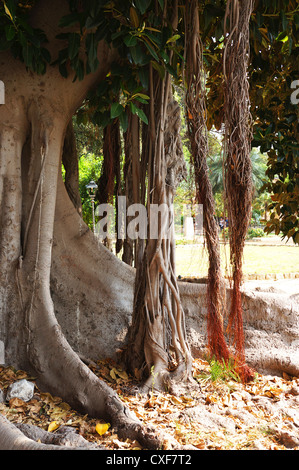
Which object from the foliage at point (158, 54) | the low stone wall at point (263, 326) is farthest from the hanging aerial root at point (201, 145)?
the low stone wall at point (263, 326)

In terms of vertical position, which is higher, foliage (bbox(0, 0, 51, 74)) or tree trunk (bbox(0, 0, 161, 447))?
foliage (bbox(0, 0, 51, 74))

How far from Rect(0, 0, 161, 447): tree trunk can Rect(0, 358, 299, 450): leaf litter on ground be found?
215 millimetres

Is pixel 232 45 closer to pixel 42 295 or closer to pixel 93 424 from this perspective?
pixel 42 295

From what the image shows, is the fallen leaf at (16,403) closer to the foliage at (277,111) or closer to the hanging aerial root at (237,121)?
the hanging aerial root at (237,121)

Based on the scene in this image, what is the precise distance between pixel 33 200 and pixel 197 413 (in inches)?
70.5

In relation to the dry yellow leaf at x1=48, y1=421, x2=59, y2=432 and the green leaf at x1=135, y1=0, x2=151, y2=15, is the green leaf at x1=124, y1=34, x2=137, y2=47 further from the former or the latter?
the dry yellow leaf at x1=48, y1=421, x2=59, y2=432

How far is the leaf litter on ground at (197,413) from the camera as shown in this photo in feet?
7.95

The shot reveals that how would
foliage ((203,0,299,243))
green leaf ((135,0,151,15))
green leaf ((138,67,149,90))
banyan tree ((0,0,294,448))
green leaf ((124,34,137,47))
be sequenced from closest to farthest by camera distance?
green leaf ((135,0,151,15)), green leaf ((124,34,137,47)), banyan tree ((0,0,294,448)), green leaf ((138,67,149,90)), foliage ((203,0,299,243))

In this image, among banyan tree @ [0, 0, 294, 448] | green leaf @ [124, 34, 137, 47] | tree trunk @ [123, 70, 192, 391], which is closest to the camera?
green leaf @ [124, 34, 137, 47]

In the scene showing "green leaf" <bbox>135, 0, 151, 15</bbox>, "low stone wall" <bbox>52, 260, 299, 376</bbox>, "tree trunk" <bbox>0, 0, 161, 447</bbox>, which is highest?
"green leaf" <bbox>135, 0, 151, 15</bbox>

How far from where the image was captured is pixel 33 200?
321cm

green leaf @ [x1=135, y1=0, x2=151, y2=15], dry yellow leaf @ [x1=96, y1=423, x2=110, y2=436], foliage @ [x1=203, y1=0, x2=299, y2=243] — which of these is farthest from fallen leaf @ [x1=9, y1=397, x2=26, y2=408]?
foliage @ [x1=203, y1=0, x2=299, y2=243]

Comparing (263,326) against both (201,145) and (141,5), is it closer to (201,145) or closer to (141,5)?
(201,145)

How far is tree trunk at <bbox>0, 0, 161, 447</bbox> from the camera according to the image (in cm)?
297
